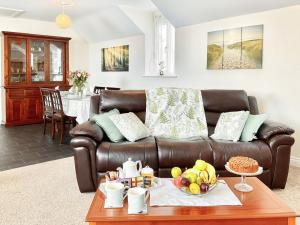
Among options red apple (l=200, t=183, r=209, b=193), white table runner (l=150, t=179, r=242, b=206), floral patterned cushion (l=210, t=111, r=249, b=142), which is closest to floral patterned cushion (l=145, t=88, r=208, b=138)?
floral patterned cushion (l=210, t=111, r=249, b=142)

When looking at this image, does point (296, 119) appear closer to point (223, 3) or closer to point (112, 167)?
point (223, 3)

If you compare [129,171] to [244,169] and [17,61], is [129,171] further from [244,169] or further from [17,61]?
[17,61]

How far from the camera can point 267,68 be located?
4.09 m

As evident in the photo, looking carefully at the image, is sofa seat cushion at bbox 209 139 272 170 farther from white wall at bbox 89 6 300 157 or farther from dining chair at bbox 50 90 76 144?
dining chair at bbox 50 90 76 144

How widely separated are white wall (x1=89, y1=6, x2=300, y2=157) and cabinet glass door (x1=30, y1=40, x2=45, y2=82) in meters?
3.26

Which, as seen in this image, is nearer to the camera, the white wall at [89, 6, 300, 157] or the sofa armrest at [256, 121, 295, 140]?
the sofa armrest at [256, 121, 295, 140]

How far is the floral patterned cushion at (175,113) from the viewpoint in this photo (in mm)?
3480

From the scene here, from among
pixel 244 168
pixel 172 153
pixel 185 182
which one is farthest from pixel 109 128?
pixel 244 168

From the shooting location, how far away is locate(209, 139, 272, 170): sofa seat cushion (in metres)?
2.86

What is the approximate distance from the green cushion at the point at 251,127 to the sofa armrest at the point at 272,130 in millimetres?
63

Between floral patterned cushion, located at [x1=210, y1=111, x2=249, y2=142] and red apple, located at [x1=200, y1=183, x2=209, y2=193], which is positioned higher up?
floral patterned cushion, located at [x1=210, y1=111, x2=249, y2=142]

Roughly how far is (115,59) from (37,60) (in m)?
1.82

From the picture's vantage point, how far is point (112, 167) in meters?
2.79

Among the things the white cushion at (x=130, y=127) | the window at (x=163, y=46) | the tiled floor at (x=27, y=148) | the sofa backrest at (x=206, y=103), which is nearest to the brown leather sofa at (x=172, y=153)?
the white cushion at (x=130, y=127)
